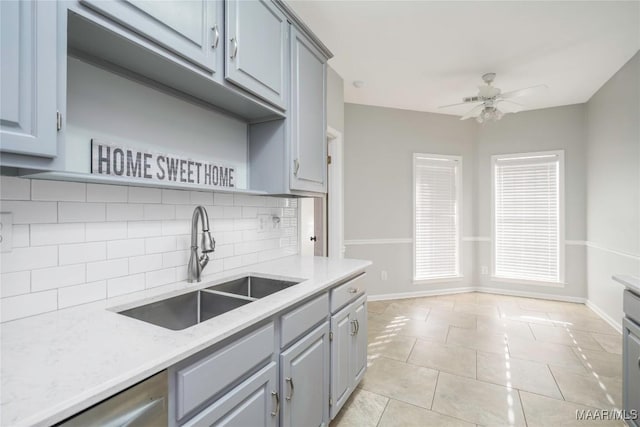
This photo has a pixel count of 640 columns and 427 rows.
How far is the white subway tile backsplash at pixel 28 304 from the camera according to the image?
1003 mm

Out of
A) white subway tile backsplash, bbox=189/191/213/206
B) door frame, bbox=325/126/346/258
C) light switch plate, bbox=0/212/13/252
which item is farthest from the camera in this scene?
door frame, bbox=325/126/346/258

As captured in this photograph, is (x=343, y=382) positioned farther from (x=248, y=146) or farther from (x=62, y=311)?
(x=248, y=146)

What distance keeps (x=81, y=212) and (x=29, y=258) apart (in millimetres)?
226

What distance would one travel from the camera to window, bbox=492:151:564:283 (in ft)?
14.1

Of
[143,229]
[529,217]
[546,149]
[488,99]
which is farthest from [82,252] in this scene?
[546,149]

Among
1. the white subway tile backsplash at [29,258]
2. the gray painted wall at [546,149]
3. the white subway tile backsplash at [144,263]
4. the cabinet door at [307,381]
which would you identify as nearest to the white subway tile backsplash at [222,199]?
the white subway tile backsplash at [144,263]

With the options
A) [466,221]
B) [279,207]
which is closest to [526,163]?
[466,221]

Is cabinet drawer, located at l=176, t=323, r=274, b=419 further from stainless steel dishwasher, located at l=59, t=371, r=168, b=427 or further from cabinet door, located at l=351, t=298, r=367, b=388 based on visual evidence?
cabinet door, located at l=351, t=298, r=367, b=388

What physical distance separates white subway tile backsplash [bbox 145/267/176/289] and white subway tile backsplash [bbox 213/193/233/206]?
466 millimetres

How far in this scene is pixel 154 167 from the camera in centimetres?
146

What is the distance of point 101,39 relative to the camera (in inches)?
42.3

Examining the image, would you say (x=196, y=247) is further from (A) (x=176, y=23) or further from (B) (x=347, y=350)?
(B) (x=347, y=350)

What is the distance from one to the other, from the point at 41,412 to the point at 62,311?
0.71m

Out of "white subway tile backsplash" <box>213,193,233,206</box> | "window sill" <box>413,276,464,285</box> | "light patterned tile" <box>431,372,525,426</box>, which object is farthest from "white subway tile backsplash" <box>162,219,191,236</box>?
"window sill" <box>413,276,464,285</box>
